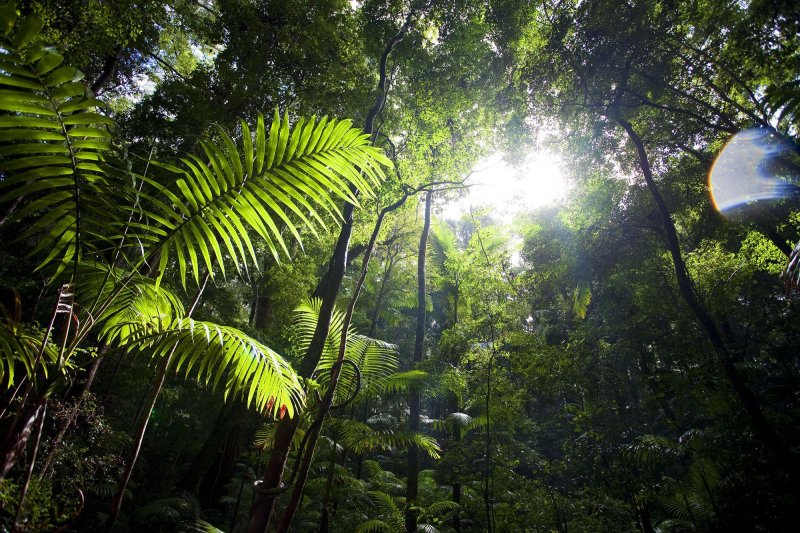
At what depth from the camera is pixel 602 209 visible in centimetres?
891

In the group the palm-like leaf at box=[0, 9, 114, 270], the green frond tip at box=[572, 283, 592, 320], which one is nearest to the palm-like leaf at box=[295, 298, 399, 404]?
the palm-like leaf at box=[0, 9, 114, 270]

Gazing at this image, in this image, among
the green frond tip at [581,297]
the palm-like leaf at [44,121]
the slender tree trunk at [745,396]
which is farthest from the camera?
the green frond tip at [581,297]

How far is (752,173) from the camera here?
25.3 feet

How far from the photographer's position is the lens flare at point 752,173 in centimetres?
661

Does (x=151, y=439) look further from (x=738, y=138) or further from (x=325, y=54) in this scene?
(x=738, y=138)

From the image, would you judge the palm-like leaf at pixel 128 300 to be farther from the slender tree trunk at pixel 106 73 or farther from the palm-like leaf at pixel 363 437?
the slender tree trunk at pixel 106 73

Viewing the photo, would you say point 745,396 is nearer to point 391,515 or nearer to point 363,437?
point 363,437

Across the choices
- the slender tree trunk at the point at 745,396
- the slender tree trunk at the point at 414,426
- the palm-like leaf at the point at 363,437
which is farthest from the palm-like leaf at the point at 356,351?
the slender tree trunk at the point at 745,396

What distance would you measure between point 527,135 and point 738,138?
12.9 feet

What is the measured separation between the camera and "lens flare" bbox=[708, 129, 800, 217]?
6605mm

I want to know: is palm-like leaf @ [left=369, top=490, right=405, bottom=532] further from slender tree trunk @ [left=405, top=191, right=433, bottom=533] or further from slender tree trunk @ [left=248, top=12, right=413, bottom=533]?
slender tree trunk @ [left=248, top=12, right=413, bottom=533]

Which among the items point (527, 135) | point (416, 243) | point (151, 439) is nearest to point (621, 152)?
point (527, 135)

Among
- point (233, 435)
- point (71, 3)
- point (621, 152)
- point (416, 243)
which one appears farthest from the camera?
point (416, 243)

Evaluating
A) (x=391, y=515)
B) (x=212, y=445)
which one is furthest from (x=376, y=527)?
(x=212, y=445)
